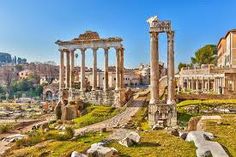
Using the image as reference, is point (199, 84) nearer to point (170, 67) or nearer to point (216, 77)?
point (216, 77)

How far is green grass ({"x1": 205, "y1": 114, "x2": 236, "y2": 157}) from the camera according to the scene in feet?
55.2

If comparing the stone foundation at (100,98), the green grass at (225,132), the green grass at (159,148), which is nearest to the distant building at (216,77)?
the stone foundation at (100,98)

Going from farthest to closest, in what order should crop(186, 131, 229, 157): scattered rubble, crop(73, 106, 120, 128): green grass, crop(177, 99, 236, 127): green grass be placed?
crop(73, 106, 120, 128): green grass
crop(177, 99, 236, 127): green grass
crop(186, 131, 229, 157): scattered rubble

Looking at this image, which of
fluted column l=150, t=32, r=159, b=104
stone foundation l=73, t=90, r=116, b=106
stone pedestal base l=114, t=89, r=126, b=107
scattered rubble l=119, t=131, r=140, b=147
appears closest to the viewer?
scattered rubble l=119, t=131, r=140, b=147

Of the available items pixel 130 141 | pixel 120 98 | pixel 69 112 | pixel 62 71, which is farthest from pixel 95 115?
pixel 130 141

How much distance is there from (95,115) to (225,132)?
1993cm

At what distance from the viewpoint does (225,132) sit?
20.1m

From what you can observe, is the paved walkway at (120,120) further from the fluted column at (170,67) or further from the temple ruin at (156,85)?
the fluted column at (170,67)

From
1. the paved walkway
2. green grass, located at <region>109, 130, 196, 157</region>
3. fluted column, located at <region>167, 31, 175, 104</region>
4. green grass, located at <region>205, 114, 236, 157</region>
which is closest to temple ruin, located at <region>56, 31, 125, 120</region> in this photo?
the paved walkway

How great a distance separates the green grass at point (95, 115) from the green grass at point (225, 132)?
15483mm

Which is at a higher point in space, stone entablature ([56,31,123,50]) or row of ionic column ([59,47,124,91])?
stone entablature ([56,31,123,50])

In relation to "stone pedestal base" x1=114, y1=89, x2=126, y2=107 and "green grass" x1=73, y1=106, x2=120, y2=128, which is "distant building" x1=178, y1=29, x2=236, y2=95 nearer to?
"stone pedestal base" x1=114, y1=89, x2=126, y2=107

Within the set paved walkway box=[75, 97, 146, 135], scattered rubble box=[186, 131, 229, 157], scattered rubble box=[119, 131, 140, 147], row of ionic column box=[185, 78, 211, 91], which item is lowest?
paved walkway box=[75, 97, 146, 135]

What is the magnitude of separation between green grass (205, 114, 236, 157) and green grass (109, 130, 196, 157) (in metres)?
1.49
